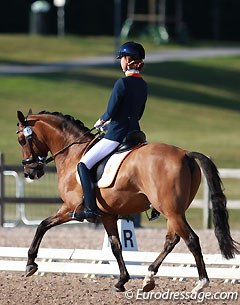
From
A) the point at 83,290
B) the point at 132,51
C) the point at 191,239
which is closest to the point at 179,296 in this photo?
the point at 191,239

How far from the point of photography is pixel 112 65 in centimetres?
4003

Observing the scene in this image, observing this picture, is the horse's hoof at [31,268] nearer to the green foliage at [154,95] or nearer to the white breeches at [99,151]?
the white breeches at [99,151]

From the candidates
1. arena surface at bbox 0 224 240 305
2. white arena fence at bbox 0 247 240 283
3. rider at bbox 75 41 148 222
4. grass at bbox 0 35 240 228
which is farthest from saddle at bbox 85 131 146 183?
grass at bbox 0 35 240 228

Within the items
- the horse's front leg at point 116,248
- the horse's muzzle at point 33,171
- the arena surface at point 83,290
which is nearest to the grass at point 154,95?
the arena surface at point 83,290

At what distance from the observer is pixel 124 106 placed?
32.9ft

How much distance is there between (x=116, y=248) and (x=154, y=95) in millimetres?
26166

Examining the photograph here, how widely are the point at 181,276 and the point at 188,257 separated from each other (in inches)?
12.5

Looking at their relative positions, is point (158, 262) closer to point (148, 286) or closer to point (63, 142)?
point (148, 286)

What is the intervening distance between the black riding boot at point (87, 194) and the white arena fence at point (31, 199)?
7.27 meters

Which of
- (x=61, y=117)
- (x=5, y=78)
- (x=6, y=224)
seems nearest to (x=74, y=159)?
(x=61, y=117)

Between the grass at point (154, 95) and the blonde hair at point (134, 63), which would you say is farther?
the grass at point (154, 95)

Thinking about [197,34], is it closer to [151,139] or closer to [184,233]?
[151,139]

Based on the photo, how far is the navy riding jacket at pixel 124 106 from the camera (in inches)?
392

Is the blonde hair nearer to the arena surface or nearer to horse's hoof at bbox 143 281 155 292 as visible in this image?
horse's hoof at bbox 143 281 155 292
